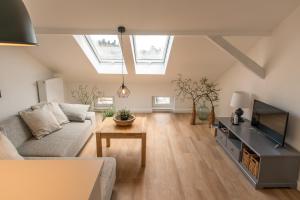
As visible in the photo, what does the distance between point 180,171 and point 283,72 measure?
2013 mm

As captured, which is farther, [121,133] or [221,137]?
[221,137]

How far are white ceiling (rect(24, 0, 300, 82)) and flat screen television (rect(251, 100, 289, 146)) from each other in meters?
1.14

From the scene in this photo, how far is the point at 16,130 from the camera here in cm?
284

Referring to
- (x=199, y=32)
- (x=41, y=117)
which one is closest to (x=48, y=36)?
(x=41, y=117)

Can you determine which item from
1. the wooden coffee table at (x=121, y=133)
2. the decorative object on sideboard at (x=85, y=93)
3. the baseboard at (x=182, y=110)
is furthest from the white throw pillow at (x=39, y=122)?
the baseboard at (x=182, y=110)

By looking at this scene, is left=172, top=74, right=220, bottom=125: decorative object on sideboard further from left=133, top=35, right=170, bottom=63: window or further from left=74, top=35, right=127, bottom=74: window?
left=74, top=35, right=127, bottom=74: window

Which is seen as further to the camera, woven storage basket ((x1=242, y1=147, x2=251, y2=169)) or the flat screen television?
woven storage basket ((x1=242, y1=147, x2=251, y2=169))

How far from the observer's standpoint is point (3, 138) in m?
2.16

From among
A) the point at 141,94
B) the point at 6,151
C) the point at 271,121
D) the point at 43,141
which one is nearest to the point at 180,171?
the point at 271,121

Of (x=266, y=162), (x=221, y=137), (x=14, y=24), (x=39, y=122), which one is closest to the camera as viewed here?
(x=14, y=24)

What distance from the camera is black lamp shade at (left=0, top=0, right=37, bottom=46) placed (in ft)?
2.68

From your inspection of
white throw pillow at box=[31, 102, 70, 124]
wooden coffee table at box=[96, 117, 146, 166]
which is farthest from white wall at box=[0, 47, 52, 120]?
wooden coffee table at box=[96, 117, 146, 166]

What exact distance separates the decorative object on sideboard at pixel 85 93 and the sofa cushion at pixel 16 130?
2584mm

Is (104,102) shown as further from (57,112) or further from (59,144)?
(59,144)
